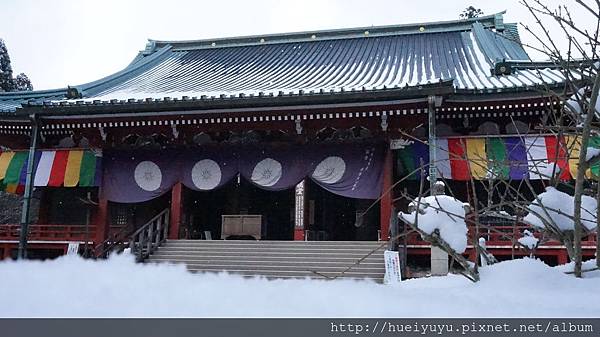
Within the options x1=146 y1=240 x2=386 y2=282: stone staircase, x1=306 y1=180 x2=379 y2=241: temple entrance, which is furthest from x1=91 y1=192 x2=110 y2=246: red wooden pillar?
x1=306 y1=180 x2=379 y2=241: temple entrance

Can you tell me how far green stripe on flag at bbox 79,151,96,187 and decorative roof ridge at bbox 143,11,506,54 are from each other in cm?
923

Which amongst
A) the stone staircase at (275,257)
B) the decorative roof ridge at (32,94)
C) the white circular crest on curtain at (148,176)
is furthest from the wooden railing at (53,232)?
the decorative roof ridge at (32,94)

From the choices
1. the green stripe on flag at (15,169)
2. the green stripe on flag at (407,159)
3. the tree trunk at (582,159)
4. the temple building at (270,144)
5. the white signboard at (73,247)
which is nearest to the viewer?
the tree trunk at (582,159)

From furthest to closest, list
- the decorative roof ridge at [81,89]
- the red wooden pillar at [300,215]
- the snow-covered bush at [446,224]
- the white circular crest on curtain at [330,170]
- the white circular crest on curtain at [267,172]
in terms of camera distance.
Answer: the decorative roof ridge at [81,89] → the white circular crest on curtain at [267,172] → the white circular crest on curtain at [330,170] → the red wooden pillar at [300,215] → the snow-covered bush at [446,224]

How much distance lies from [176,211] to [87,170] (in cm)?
295

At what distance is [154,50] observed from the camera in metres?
22.2

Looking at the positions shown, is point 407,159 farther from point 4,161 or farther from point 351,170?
point 4,161

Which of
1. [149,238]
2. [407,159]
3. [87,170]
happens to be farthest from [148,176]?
[407,159]

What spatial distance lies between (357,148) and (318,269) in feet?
12.0

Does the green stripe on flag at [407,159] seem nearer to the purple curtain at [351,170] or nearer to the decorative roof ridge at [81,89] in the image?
the purple curtain at [351,170]

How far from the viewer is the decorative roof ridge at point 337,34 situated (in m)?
19.5

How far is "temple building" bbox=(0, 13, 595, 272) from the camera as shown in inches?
451

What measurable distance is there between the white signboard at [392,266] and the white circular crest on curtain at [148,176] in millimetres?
6720

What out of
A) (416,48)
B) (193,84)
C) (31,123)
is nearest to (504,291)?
(31,123)
